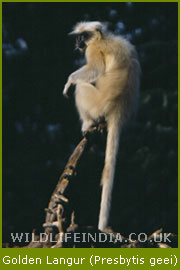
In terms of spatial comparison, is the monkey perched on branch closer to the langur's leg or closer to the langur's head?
the langur's leg

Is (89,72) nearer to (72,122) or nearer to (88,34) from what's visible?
(88,34)

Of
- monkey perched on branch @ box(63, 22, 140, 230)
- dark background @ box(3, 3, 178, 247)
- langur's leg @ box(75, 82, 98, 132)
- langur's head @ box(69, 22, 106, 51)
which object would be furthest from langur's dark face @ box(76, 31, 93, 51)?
dark background @ box(3, 3, 178, 247)

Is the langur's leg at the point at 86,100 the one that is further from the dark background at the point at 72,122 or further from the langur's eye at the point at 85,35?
the dark background at the point at 72,122

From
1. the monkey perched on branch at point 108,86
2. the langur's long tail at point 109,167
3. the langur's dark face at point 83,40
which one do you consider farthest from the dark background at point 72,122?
the langur's long tail at point 109,167

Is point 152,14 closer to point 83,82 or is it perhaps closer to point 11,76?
point 11,76

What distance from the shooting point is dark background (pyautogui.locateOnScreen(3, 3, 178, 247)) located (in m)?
9.23

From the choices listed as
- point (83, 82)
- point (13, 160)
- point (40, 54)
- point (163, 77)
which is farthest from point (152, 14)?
point (83, 82)

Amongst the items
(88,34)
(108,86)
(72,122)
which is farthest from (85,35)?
(72,122)

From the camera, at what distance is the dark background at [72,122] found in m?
9.23

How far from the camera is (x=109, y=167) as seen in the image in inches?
203

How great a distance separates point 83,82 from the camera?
6141 millimetres

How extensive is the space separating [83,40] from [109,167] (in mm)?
2339

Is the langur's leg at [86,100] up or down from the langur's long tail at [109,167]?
up

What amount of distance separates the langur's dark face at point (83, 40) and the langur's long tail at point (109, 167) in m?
1.38
